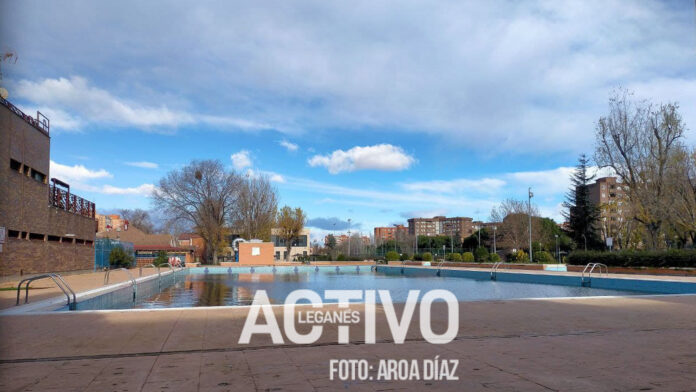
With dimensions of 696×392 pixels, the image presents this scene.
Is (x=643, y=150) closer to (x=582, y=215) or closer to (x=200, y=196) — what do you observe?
(x=582, y=215)

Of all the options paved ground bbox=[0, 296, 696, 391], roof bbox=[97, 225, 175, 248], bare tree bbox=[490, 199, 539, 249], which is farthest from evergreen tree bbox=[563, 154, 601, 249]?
roof bbox=[97, 225, 175, 248]

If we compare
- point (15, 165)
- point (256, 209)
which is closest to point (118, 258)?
point (15, 165)

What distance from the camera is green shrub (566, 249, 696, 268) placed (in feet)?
63.5

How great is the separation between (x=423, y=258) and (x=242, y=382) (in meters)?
33.1

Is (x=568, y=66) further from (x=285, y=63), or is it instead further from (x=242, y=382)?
(x=242, y=382)

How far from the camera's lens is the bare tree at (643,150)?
24500 mm

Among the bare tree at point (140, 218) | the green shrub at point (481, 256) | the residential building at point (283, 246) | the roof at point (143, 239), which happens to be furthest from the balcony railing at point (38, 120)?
the bare tree at point (140, 218)

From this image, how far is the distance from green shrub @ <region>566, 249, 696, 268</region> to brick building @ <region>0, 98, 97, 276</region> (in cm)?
2431

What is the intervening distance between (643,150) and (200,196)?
104 ft

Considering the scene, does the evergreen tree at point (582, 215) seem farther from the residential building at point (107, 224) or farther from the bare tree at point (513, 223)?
the residential building at point (107, 224)

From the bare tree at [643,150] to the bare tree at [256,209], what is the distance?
2878 centimetres

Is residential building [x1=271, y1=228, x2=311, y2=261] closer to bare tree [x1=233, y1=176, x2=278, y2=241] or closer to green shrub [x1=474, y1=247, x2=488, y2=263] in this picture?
bare tree [x1=233, y1=176, x2=278, y2=241]

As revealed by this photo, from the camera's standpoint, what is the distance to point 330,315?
313 inches

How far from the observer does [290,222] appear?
47875 mm
